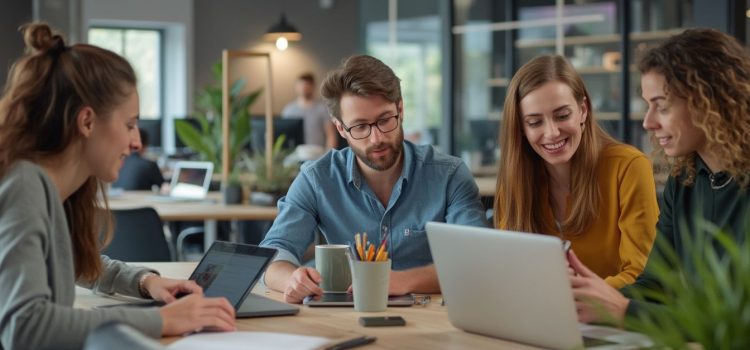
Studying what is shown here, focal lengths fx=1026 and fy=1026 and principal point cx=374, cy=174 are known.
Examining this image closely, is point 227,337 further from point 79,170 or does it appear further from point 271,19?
point 271,19

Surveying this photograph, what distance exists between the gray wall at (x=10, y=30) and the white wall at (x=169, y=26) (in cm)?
339

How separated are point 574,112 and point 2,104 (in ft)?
4.71

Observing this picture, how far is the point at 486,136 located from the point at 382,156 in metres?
6.43

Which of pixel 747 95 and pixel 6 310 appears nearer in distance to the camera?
pixel 6 310

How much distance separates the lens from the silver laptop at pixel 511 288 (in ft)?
5.60

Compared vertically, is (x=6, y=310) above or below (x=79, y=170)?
below

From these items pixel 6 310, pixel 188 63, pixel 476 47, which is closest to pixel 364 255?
pixel 6 310

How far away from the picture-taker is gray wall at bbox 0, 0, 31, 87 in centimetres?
802

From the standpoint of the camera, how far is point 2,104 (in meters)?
1.88

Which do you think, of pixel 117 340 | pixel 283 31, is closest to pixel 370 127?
pixel 117 340

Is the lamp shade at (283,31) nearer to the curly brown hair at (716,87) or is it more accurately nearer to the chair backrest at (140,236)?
the chair backrest at (140,236)

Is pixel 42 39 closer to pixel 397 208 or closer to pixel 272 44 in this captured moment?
pixel 397 208

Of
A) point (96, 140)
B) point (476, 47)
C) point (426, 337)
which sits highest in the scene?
point (476, 47)

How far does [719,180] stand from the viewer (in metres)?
2.28
